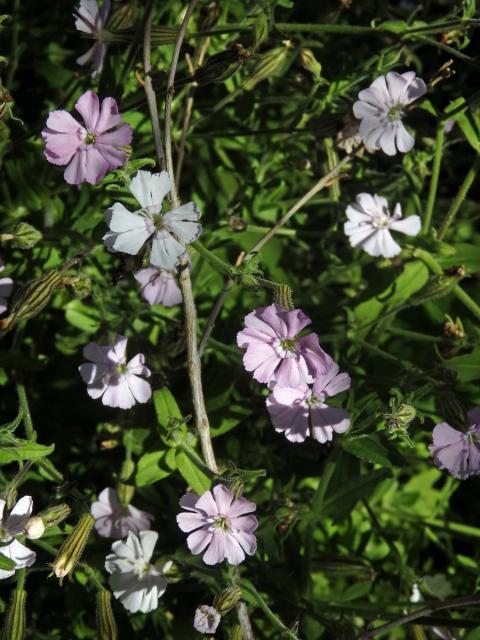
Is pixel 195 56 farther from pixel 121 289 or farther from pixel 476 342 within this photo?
pixel 476 342

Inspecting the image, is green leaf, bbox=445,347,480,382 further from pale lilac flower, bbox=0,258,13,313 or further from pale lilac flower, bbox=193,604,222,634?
pale lilac flower, bbox=0,258,13,313

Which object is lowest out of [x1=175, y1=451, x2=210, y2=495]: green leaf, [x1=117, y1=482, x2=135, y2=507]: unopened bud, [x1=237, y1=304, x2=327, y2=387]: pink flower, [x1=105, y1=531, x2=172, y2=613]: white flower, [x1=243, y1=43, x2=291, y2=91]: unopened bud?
[x1=105, y1=531, x2=172, y2=613]: white flower

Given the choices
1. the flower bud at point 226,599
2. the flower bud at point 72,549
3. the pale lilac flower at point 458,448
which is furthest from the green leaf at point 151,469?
the pale lilac flower at point 458,448

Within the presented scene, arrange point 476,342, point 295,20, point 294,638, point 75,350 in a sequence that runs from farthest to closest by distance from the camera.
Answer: point 295,20 < point 75,350 < point 476,342 < point 294,638

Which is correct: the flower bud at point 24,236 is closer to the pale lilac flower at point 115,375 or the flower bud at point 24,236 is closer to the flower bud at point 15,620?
the pale lilac flower at point 115,375

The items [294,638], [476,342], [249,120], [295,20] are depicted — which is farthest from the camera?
[295,20]

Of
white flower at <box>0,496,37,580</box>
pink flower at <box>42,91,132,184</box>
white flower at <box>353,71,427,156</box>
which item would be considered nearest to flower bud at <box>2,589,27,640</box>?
white flower at <box>0,496,37,580</box>

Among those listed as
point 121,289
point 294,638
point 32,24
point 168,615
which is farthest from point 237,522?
point 32,24
